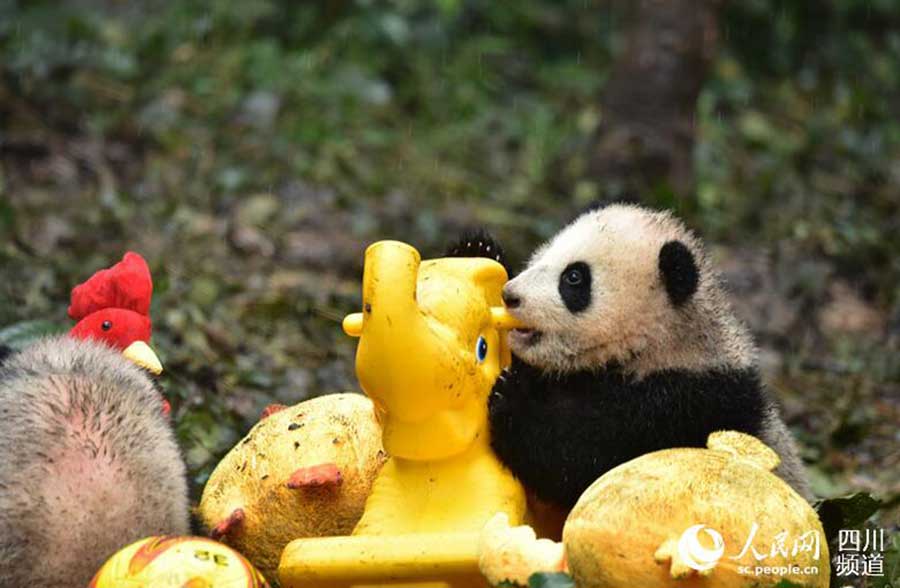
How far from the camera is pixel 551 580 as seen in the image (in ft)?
10.2

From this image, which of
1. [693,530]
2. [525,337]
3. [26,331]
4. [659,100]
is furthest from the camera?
[659,100]

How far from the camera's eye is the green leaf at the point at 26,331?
5.23 meters

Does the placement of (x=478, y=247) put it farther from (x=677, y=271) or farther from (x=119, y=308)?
(x=119, y=308)

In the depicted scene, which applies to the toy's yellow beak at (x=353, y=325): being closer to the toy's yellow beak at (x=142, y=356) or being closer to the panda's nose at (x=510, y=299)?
the panda's nose at (x=510, y=299)

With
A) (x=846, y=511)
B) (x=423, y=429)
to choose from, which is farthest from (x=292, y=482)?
(x=846, y=511)

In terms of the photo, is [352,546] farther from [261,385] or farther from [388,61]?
[388,61]

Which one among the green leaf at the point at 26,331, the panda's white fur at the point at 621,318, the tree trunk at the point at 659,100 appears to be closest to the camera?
the panda's white fur at the point at 621,318

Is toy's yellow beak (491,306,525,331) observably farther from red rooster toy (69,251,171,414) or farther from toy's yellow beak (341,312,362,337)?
red rooster toy (69,251,171,414)

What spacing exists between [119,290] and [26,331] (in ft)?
4.51

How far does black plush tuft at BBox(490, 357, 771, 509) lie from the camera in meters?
3.63

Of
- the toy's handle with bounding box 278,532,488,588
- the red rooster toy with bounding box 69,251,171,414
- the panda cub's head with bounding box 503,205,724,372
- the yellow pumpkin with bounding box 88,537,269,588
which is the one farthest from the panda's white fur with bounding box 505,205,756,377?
the red rooster toy with bounding box 69,251,171,414

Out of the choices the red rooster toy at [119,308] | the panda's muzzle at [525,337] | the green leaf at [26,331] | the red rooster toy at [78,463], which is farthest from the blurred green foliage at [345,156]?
the panda's muzzle at [525,337]

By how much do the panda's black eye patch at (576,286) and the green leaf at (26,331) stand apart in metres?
2.25

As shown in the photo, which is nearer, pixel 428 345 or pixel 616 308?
pixel 428 345
